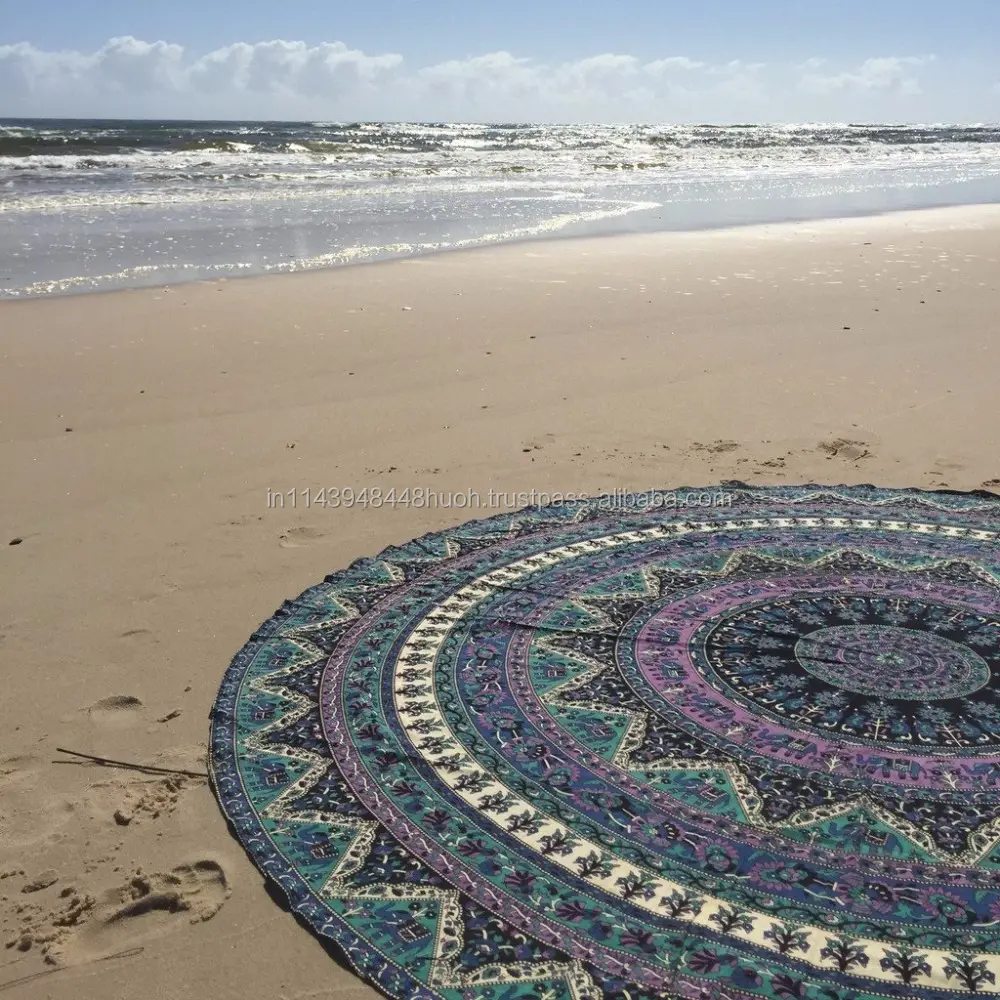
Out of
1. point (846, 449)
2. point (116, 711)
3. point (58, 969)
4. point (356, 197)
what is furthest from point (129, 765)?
point (356, 197)

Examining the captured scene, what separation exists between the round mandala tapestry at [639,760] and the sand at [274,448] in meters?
0.20

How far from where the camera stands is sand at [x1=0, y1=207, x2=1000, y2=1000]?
2.39 m

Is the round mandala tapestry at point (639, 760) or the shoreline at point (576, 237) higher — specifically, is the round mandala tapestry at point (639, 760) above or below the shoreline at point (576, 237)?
below

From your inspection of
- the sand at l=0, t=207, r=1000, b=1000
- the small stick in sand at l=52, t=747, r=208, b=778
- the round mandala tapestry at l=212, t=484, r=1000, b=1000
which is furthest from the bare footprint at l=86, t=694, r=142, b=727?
the round mandala tapestry at l=212, t=484, r=1000, b=1000

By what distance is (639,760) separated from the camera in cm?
279

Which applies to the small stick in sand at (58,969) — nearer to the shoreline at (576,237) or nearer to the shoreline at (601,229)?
the shoreline at (576,237)

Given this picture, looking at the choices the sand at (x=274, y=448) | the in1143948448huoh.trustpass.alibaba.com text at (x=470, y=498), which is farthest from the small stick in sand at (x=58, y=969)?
the in1143948448huoh.trustpass.alibaba.com text at (x=470, y=498)

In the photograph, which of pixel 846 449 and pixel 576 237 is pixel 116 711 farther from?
pixel 576 237

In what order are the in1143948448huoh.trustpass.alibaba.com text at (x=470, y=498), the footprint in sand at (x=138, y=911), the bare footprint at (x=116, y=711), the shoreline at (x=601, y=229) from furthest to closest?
the shoreline at (x=601, y=229)
the in1143948448huoh.trustpass.alibaba.com text at (x=470, y=498)
the bare footprint at (x=116, y=711)
the footprint in sand at (x=138, y=911)

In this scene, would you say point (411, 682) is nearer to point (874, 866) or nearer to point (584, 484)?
point (874, 866)

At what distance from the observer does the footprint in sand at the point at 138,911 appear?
7.30 feet

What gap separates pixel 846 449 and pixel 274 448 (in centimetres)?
283

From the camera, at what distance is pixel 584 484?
4.82 meters

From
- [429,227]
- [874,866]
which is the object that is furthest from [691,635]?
[429,227]
